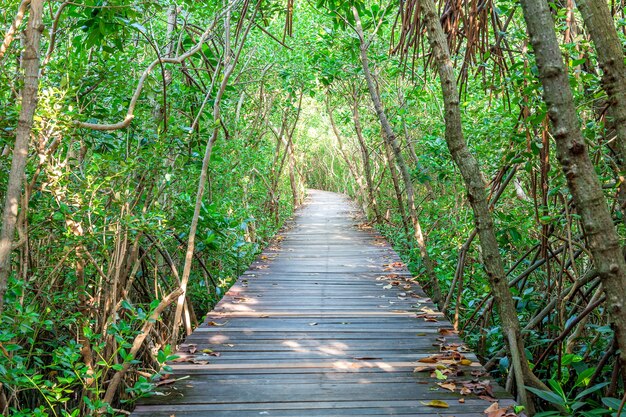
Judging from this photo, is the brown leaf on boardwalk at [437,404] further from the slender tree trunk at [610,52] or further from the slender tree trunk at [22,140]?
the slender tree trunk at [22,140]

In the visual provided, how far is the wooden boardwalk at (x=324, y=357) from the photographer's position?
9.29ft

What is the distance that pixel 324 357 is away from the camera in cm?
361

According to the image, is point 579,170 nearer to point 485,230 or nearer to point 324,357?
point 485,230

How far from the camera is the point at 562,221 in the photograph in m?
3.35

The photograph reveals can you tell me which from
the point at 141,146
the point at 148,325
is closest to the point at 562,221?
the point at 148,325

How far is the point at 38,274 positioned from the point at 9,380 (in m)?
1.12

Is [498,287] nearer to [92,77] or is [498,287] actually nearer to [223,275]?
[92,77]

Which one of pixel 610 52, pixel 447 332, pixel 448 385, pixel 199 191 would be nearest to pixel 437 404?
pixel 448 385

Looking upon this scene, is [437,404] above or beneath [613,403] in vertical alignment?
beneath

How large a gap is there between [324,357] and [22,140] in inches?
84.2

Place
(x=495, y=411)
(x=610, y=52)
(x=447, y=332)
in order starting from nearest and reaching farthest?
(x=610, y=52)
(x=495, y=411)
(x=447, y=332)

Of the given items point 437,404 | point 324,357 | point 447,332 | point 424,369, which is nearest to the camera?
point 437,404

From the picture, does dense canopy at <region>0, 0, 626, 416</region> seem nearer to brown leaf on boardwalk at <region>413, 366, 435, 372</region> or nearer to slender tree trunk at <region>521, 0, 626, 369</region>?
slender tree trunk at <region>521, 0, 626, 369</region>

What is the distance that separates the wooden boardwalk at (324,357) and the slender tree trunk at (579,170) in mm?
1059
